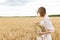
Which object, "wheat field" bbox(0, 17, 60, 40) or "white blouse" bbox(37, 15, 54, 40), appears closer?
"white blouse" bbox(37, 15, 54, 40)

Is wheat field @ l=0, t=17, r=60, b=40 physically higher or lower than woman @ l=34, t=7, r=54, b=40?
lower

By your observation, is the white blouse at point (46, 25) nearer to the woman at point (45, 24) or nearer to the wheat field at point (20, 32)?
the woman at point (45, 24)

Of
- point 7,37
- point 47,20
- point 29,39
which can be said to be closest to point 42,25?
point 47,20

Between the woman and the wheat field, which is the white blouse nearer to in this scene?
the woman

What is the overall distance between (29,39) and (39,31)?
233 centimetres

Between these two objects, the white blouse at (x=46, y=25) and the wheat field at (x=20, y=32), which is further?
the wheat field at (x=20, y=32)

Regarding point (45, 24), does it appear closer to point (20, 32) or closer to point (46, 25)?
point (46, 25)

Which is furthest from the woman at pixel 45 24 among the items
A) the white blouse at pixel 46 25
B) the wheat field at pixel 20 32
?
the wheat field at pixel 20 32

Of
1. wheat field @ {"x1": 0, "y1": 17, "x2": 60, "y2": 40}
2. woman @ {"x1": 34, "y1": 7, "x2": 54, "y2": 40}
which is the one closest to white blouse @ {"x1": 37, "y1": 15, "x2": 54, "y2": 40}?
woman @ {"x1": 34, "y1": 7, "x2": 54, "y2": 40}

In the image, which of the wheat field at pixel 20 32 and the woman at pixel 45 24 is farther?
the wheat field at pixel 20 32

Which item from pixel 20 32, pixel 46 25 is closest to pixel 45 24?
pixel 46 25

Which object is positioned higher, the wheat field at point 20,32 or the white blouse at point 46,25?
the white blouse at point 46,25

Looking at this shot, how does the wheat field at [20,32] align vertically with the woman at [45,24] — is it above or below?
below

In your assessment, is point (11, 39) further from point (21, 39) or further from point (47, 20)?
point (47, 20)
